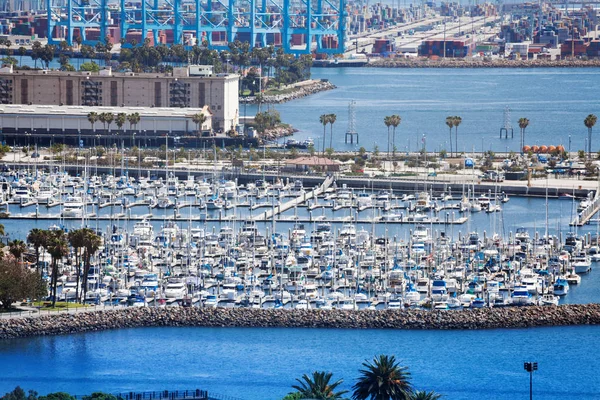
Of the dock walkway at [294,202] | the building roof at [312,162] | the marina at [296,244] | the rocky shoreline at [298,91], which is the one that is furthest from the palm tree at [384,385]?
the rocky shoreline at [298,91]

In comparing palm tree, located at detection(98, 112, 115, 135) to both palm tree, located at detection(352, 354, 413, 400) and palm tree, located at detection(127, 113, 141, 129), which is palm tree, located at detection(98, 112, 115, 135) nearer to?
palm tree, located at detection(127, 113, 141, 129)

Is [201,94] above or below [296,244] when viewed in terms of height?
above

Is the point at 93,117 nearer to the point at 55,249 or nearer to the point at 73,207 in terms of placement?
the point at 73,207

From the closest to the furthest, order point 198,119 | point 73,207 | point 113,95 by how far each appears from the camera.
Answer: point 73,207 < point 198,119 < point 113,95

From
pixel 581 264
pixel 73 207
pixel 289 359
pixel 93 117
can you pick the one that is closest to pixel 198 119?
pixel 93 117

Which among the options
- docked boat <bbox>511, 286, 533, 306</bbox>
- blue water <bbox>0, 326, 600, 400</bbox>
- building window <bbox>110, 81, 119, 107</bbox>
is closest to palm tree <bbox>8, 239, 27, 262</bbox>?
blue water <bbox>0, 326, 600, 400</bbox>
